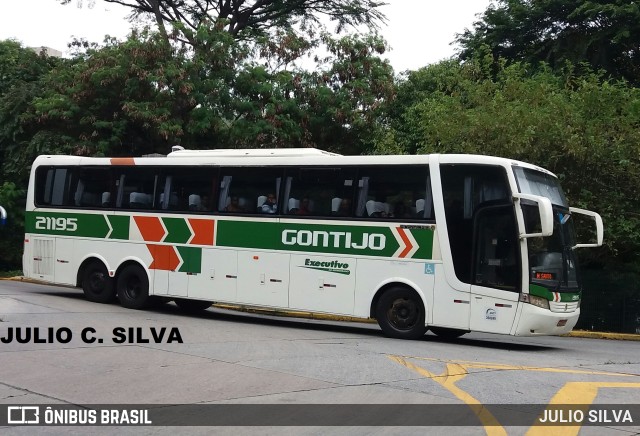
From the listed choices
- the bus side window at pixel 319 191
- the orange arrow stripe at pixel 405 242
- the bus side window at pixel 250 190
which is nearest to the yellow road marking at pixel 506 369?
the orange arrow stripe at pixel 405 242

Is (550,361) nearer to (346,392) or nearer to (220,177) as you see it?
(346,392)

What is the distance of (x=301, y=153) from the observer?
1664 centimetres

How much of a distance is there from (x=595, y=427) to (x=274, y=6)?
2806 cm

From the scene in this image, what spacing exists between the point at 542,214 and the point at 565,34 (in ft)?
62.5

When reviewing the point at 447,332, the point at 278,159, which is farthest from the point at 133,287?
the point at 447,332

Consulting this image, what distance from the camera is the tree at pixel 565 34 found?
28.6 meters

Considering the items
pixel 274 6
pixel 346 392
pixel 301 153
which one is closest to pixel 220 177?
pixel 301 153

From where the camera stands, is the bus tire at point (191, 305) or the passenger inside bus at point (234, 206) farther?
the bus tire at point (191, 305)

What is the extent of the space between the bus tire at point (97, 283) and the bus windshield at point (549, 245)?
9694 millimetres

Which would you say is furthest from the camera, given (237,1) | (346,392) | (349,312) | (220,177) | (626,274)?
(237,1)

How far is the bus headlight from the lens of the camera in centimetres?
1406

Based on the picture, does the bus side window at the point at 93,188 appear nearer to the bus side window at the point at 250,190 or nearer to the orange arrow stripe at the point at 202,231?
the orange arrow stripe at the point at 202,231

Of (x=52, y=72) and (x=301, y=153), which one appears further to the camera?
(x=52, y=72)

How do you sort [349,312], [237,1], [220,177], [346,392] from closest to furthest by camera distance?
[346,392]
[349,312]
[220,177]
[237,1]
